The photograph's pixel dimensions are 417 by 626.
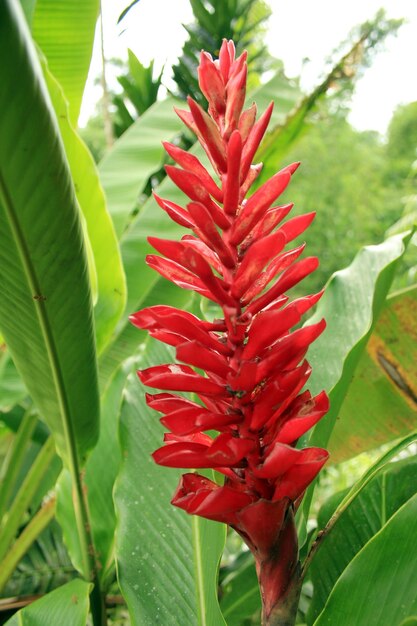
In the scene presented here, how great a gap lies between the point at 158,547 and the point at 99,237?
1.88ft

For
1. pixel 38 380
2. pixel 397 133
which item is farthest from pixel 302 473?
pixel 397 133

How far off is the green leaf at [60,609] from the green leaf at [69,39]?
0.94 meters

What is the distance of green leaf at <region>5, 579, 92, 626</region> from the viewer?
849 millimetres

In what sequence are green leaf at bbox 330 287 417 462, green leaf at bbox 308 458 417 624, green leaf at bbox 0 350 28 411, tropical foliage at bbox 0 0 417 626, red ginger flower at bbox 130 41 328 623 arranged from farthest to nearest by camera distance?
1. green leaf at bbox 0 350 28 411
2. green leaf at bbox 330 287 417 462
3. green leaf at bbox 308 458 417 624
4. tropical foliage at bbox 0 0 417 626
5. red ginger flower at bbox 130 41 328 623

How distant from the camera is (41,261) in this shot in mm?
768

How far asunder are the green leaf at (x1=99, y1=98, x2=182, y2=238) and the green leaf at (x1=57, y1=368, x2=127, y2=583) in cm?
52

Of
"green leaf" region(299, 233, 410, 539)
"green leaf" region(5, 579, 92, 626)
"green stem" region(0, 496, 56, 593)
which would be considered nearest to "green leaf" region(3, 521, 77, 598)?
"green stem" region(0, 496, 56, 593)

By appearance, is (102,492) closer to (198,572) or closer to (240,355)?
(198,572)

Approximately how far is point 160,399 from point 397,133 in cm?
1569

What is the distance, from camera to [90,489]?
47.8 inches

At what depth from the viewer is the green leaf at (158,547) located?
83cm

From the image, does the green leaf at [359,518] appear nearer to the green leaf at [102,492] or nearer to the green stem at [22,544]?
the green leaf at [102,492]

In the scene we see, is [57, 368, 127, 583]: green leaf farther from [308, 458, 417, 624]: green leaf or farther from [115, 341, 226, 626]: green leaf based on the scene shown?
[308, 458, 417, 624]: green leaf

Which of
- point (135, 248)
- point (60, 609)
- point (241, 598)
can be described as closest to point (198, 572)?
point (60, 609)
